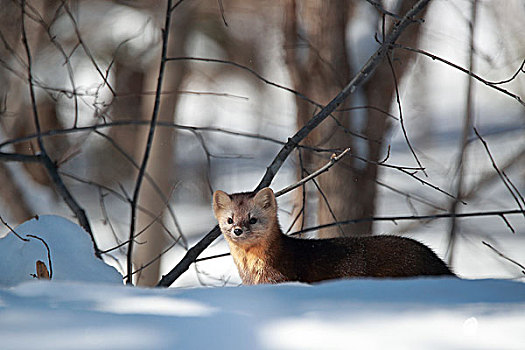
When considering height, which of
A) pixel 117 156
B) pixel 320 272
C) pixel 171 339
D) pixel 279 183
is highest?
pixel 117 156

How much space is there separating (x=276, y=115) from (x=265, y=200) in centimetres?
732

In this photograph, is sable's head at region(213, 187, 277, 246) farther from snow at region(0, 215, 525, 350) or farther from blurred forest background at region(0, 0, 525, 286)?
snow at region(0, 215, 525, 350)

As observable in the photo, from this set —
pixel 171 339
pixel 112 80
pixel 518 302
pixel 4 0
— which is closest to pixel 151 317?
pixel 171 339

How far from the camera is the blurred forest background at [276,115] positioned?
5316mm

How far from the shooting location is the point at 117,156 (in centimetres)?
1134

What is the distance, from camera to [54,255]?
277cm

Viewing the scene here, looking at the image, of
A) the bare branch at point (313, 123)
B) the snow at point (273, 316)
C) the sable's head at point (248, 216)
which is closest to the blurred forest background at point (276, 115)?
the bare branch at point (313, 123)

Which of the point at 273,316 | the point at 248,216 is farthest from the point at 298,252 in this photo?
the point at 273,316

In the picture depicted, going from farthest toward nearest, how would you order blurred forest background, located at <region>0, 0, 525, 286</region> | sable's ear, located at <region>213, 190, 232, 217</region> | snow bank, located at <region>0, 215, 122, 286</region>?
blurred forest background, located at <region>0, 0, 525, 286</region> < sable's ear, located at <region>213, 190, 232, 217</region> < snow bank, located at <region>0, 215, 122, 286</region>

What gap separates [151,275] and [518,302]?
18.4 feet

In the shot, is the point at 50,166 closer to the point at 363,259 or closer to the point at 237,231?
the point at 237,231

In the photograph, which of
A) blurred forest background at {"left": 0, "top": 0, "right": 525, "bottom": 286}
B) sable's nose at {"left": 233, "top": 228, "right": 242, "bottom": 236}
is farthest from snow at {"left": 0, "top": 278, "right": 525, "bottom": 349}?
blurred forest background at {"left": 0, "top": 0, "right": 525, "bottom": 286}

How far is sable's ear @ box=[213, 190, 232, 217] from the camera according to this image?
148 inches

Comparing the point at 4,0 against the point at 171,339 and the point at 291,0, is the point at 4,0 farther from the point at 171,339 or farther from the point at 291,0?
the point at 171,339
